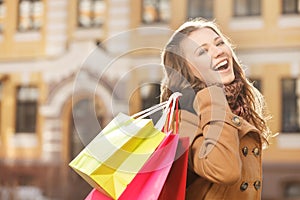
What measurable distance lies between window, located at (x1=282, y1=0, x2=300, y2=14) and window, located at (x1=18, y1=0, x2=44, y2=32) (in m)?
1.81

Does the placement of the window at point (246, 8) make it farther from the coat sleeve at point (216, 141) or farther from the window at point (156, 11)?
the coat sleeve at point (216, 141)

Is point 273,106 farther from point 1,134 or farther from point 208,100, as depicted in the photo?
point 208,100

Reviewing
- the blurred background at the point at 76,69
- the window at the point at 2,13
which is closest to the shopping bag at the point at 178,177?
the blurred background at the point at 76,69

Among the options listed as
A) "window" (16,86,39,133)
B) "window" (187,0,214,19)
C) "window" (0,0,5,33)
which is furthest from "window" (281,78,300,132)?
"window" (0,0,5,33)

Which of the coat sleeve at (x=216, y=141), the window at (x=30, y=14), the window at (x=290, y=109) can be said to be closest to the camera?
the coat sleeve at (x=216, y=141)

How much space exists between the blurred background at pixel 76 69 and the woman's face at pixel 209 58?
137 inches

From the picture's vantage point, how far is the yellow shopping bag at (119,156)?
840 millimetres

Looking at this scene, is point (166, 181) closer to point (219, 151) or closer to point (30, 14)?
point (219, 151)

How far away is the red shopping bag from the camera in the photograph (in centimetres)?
83

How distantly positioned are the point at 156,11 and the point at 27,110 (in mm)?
1280

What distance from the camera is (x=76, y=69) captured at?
16.7ft

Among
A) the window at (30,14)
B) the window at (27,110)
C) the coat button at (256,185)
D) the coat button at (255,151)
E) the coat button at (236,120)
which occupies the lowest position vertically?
the window at (27,110)

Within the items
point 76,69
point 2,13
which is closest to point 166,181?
point 76,69

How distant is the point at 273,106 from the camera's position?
185 inches
